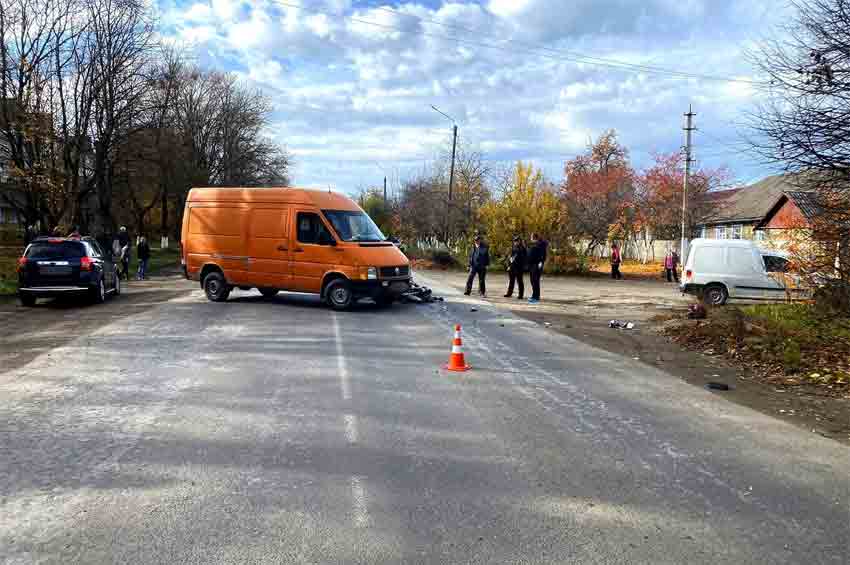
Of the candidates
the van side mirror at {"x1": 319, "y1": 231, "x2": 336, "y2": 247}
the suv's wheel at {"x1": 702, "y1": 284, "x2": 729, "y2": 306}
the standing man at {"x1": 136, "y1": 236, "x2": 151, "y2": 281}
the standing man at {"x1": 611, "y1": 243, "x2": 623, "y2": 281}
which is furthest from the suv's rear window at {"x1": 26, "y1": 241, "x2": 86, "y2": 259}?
the standing man at {"x1": 611, "y1": 243, "x2": 623, "y2": 281}

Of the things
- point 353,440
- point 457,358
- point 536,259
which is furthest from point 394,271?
point 353,440

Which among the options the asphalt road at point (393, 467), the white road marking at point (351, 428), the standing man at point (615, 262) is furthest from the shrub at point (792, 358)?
the standing man at point (615, 262)

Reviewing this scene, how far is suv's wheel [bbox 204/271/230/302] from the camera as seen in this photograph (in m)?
15.1

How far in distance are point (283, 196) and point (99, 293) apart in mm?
5412

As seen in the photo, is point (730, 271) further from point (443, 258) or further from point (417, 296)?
point (443, 258)

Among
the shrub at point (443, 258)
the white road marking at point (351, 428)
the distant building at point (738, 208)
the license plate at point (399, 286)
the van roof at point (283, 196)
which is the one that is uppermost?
the distant building at point (738, 208)

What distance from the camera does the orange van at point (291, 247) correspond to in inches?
537

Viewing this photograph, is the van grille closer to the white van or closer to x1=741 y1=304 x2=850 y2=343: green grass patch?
x1=741 y1=304 x2=850 y2=343: green grass patch

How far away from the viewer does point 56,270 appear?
1444 cm

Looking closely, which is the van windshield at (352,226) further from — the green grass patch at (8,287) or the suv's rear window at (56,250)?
the green grass patch at (8,287)

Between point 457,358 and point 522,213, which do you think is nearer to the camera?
point 457,358

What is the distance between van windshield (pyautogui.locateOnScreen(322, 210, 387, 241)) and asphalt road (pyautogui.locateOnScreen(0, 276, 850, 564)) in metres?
5.75

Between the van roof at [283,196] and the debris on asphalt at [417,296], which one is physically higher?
the van roof at [283,196]

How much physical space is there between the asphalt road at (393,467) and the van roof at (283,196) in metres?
6.19
